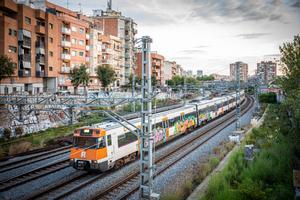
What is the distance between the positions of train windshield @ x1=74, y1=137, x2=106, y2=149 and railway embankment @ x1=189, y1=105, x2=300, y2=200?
5.10 metres

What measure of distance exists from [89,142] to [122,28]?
51.9m

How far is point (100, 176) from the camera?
14391 mm

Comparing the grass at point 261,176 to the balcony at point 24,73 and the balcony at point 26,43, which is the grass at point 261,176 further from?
the balcony at point 26,43

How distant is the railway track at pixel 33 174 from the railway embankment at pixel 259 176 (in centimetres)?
798

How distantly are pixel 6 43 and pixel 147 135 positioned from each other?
101ft

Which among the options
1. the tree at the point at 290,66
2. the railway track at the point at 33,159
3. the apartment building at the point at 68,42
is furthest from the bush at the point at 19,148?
the apartment building at the point at 68,42

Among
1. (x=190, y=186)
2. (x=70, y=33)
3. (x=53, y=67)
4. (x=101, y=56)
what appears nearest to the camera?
(x=190, y=186)

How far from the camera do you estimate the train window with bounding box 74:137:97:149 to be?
13.9 metres

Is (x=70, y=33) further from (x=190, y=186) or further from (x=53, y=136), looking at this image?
(x=190, y=186)

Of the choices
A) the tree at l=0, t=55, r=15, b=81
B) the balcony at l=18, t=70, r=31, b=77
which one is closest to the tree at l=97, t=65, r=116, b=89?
the balcony at l=18, t=70, r=31, b=77

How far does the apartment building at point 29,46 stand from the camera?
35188 millimetres

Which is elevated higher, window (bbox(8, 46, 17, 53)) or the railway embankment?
window (bbox(8, 46, 17, 53))

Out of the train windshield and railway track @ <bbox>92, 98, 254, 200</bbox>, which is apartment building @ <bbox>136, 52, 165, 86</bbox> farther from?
the train windshield

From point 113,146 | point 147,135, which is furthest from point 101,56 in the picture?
point 147,135
